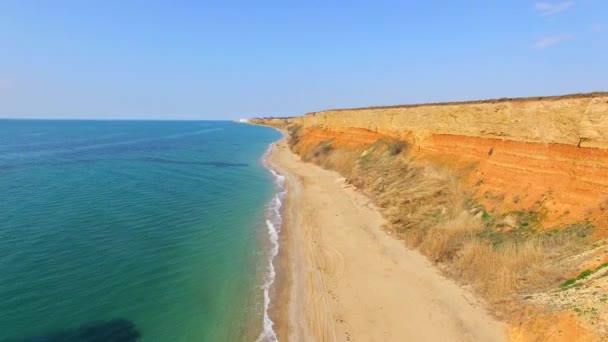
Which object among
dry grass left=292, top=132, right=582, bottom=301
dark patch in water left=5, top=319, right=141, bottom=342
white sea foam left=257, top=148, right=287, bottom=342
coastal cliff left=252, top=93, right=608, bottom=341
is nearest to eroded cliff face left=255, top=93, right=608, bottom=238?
coastal cliff left=252, top=93, right=608, bottom=341

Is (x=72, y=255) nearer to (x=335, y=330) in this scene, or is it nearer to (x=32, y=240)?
(x=32, y=240)

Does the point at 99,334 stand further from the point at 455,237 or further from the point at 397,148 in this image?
the point at 397,148

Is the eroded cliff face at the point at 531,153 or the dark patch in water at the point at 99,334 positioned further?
the eroded cliff face at the point at 531,153

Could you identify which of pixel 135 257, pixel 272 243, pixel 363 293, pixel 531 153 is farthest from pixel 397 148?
pixel 135 257

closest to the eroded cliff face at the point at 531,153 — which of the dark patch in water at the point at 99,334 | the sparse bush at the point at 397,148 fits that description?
the sparse bush at the point at 397,148

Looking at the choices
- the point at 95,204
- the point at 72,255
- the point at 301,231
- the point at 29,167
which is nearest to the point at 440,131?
the point at 301,231

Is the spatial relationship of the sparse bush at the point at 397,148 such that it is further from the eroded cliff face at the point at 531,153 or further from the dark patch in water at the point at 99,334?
the dark patch in water at the point at 99,334
